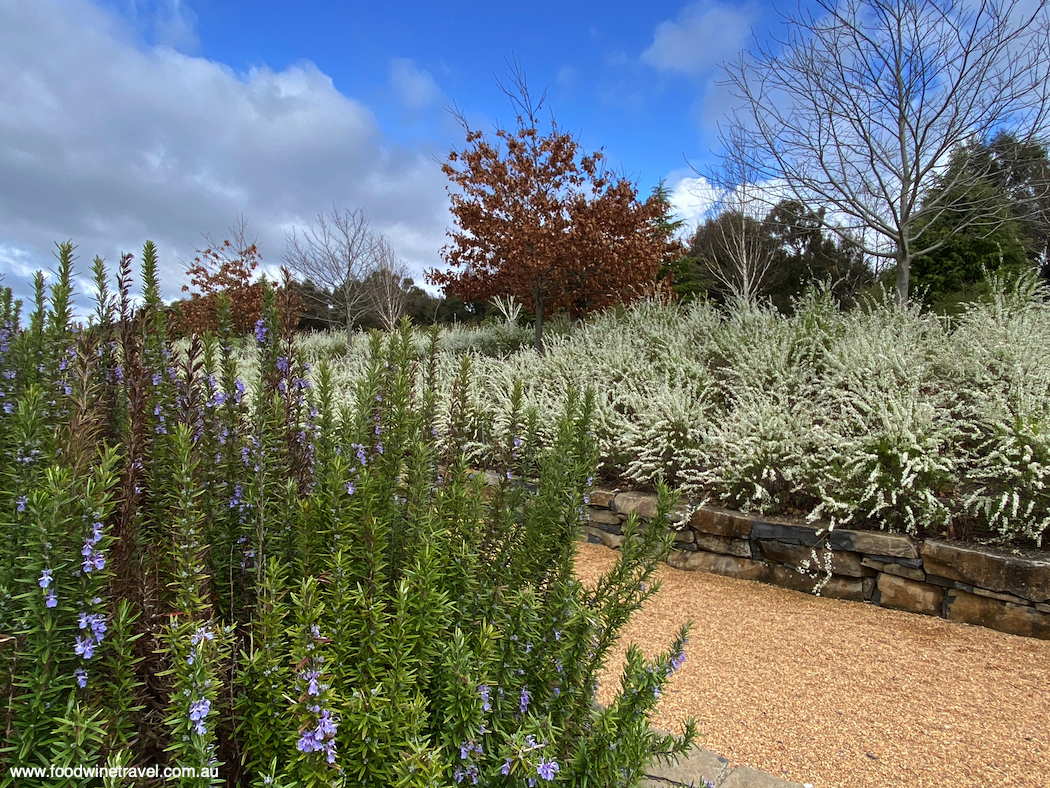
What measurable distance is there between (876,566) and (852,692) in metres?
1.22

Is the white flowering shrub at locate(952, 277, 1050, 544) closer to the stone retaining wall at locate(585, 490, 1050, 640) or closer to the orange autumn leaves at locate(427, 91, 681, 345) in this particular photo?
the stone retaining wall at locate(585, 490, 1050, 640)

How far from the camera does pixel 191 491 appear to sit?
110 centimetres

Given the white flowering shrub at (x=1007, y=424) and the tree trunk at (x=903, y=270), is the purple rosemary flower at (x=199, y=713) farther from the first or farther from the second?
the tree trunk at (x=903, y=270)

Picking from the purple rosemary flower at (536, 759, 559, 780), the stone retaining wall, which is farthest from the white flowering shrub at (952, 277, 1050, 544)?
the purple rosemary flower at (536, 759, 559, 780)

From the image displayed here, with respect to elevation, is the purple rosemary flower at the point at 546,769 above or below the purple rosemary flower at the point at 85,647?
below

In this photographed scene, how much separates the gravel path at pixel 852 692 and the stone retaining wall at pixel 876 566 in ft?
0.35

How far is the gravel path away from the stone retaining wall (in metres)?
0.11

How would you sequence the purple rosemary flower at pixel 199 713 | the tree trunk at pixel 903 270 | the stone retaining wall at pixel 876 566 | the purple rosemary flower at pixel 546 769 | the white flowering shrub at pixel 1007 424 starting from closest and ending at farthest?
the purple rosemary flower at pixel 199 713
the purple rosemary flower at pixel 546 769
the stone retaining wall at pixel 876 566
the white flowering shrub at pixel 1007 424
the tree trunk at pixel 903 270

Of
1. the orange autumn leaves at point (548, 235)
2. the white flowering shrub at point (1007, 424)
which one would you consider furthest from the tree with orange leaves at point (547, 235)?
the white flowering shrub at point (1007, 424)

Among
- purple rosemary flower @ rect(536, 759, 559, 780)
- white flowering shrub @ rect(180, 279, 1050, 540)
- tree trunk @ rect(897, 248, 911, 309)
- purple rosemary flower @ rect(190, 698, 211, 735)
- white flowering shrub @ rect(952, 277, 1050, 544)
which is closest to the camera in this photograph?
purple rosemary flower @ rect(190, 698, 211, 735)

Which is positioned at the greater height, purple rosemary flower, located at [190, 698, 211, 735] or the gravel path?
purple rosemary flower, located at [190, 698, 211, 735]

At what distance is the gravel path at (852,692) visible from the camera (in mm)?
2307

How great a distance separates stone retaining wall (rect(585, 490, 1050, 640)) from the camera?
3.35 m

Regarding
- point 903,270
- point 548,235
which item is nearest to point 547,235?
point 548,235
